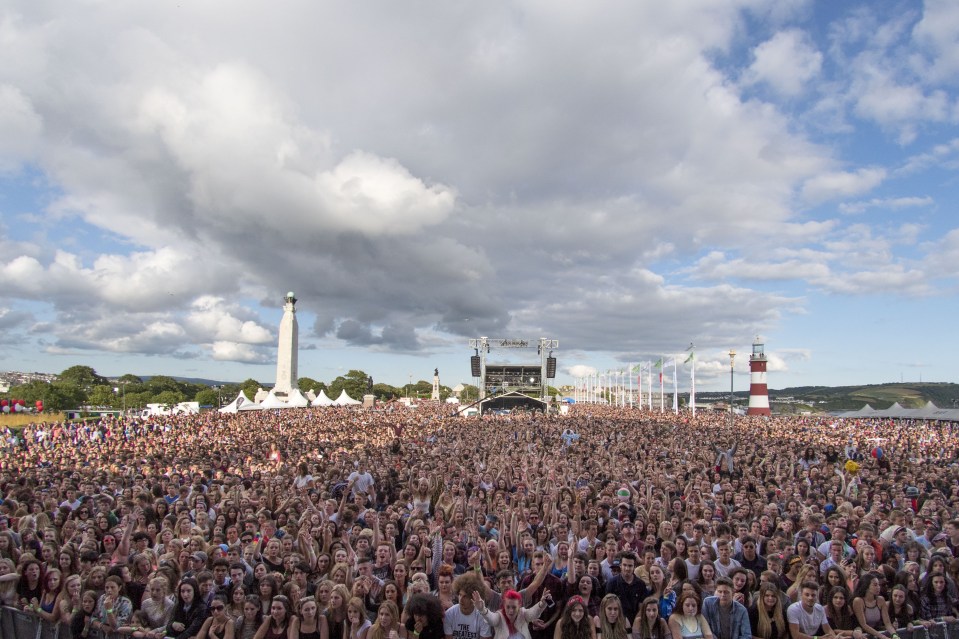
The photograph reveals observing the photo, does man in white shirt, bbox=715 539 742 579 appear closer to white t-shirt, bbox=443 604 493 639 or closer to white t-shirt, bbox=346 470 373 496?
white t-shirt, bbox=443 604 493 639

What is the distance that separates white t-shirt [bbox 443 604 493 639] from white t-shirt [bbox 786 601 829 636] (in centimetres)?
249

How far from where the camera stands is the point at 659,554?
271 inches

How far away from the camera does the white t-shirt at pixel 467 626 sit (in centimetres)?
469

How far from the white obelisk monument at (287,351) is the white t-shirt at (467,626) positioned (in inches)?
2556

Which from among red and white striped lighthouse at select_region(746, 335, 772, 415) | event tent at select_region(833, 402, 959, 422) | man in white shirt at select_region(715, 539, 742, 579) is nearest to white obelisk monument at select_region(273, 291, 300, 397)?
red and white striped lighthouse at select_region(746, 335, 772, 415)

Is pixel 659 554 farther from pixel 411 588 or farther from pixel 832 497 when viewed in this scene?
pixel 832 497

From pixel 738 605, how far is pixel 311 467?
458 inches

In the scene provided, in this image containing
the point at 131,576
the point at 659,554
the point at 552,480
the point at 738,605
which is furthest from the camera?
the point at 552,480

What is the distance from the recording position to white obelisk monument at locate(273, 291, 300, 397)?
223 feet

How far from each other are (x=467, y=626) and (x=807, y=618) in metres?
2.77

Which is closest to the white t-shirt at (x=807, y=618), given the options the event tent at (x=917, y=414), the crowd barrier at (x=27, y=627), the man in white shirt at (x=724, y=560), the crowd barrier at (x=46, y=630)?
the crowd barrier at (x=46, y=630)

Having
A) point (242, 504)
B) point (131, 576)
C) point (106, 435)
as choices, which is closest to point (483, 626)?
point (131, 576)

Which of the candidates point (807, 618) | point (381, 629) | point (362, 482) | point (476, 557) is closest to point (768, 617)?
point (807, 618)

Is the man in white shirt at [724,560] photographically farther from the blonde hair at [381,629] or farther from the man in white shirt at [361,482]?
the man in white shirt at [361,482]
